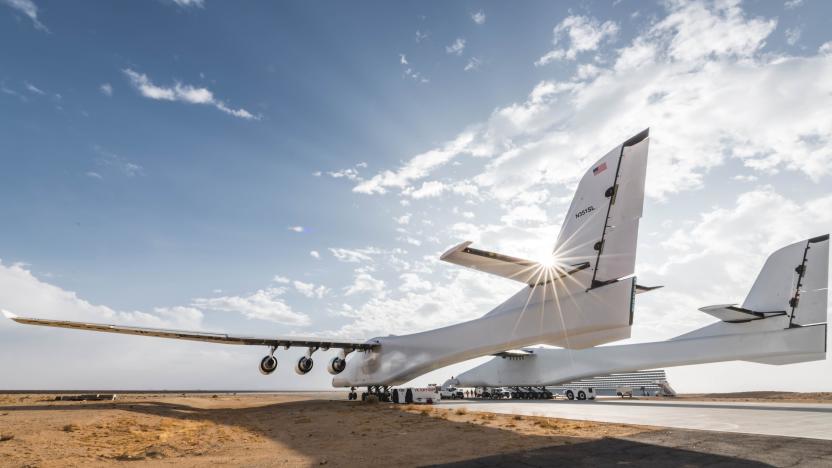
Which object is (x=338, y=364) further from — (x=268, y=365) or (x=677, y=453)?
(x=677, y=453)

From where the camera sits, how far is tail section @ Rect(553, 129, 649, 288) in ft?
34.5

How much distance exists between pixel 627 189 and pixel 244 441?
10.7 metres

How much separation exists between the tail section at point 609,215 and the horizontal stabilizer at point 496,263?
1.26ft

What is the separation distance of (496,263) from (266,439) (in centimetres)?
671

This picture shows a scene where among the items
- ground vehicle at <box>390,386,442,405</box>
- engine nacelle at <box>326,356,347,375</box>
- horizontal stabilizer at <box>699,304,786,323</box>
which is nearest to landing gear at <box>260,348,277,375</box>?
engine nacelle at <box>326,356,347,375</box>

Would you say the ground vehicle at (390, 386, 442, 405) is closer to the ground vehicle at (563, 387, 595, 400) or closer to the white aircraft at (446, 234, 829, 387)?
the white aircraft at (446, 234, 829, 387)

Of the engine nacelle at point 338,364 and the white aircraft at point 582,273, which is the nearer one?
the white aircraft at point 582,273

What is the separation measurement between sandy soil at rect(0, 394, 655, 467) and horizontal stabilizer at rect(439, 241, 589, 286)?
11.9ft

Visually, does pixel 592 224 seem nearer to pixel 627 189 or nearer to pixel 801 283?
pixel 627 189

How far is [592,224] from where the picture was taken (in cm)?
1112

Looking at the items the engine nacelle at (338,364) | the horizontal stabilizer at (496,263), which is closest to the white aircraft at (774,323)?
the horizontal stabilizer at (496,263)

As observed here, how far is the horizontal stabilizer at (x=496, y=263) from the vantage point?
9.07 meters

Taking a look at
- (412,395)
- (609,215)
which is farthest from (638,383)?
(609,215)

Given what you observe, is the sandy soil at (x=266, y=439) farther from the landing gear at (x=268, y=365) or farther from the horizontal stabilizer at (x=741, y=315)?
the horizontal stabilizer at (x=741, y=315)
